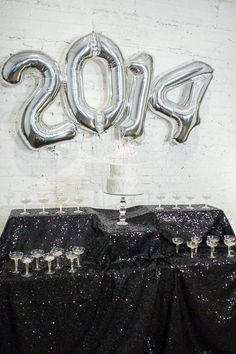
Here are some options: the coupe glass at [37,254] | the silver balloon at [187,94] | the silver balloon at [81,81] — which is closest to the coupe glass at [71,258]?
the coupe glass at [37,254]

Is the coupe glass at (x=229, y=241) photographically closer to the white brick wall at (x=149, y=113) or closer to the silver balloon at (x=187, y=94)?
the white brick wall at (x=149, y=113)

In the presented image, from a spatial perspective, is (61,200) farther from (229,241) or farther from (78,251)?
(229,241)

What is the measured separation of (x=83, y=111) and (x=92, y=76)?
0.30m

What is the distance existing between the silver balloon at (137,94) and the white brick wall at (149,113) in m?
0.13

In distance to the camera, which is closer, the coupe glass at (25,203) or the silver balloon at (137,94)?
the coupe glass at (25,203)

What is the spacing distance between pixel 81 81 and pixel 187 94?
78 cm

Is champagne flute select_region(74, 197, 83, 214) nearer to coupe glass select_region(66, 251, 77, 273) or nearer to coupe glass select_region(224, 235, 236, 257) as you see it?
coupe glass select_region(66, 251, 77, 273)

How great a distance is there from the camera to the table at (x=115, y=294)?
166 centimetres

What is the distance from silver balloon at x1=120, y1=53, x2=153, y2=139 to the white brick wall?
0.13m

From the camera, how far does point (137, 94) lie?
221 cm

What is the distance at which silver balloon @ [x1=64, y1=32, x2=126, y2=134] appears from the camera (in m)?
2.08

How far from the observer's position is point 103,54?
2.11 metres

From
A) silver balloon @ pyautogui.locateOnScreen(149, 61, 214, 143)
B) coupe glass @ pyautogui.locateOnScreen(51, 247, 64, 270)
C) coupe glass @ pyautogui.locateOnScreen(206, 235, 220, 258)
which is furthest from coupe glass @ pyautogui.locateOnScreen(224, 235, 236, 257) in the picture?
coupe glass @ pyautogui.locateOnScreen(51, 247, 64, 270)

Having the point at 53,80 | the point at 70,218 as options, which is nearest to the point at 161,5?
the point at 53,80
